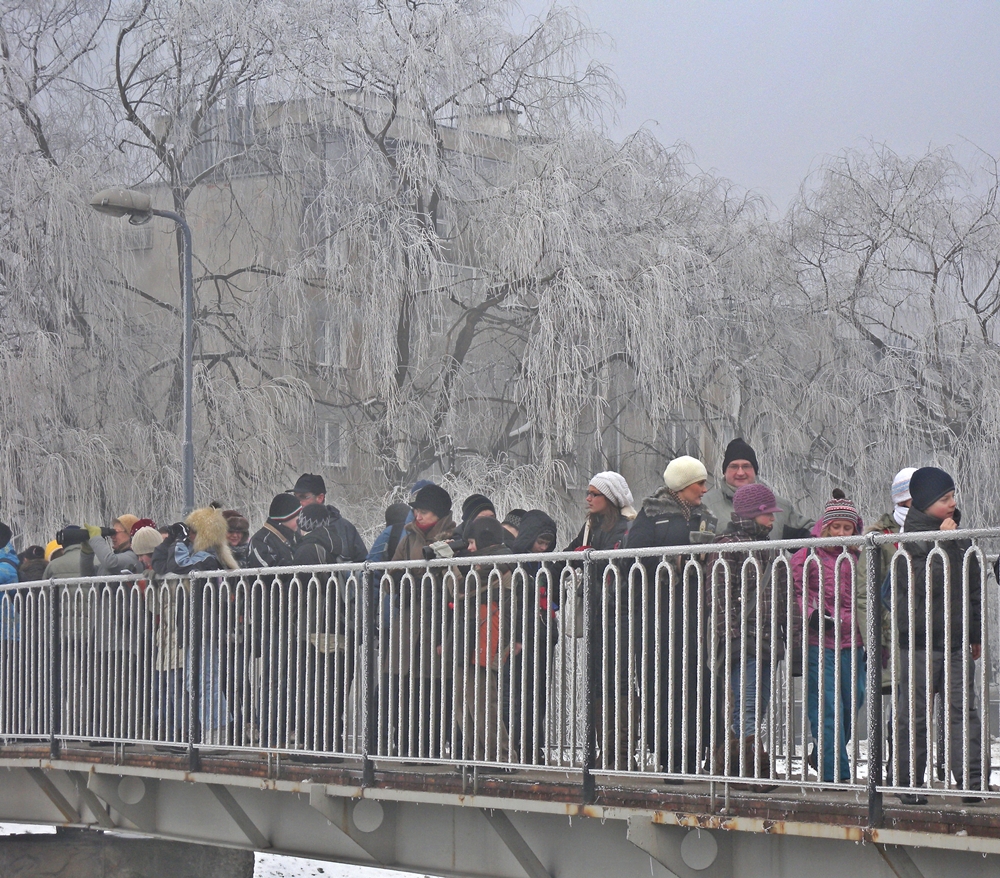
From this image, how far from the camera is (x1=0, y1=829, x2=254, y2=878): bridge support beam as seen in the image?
15438 mm

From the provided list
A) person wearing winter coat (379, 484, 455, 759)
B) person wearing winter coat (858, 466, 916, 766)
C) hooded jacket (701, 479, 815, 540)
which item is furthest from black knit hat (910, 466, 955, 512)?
person wearing winter coat (379, 484, 455, 759)

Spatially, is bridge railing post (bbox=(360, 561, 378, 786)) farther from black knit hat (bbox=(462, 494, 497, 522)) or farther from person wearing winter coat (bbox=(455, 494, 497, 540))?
black knit hat (bbox=(462, 494, 497, 522))

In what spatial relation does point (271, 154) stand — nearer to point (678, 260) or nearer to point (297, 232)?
point (297, 232)

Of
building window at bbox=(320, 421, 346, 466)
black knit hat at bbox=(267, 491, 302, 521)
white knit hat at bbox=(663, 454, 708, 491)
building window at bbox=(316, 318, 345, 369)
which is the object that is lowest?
white knit hat at bbox=(663, 454, 708, 491)

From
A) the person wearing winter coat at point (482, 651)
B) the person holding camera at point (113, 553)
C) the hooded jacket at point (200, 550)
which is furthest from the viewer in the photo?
the person holding camera at point (113, 553)

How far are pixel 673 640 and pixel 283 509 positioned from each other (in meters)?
4.16

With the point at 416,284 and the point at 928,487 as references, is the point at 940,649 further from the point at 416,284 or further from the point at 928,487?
the point at 416,284

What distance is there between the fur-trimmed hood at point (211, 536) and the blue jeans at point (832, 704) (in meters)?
5.03

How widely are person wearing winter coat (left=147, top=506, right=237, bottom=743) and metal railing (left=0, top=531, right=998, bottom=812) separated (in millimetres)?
23

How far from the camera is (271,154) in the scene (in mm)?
25641

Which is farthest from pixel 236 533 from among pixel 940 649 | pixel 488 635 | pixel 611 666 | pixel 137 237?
pixel 137 237

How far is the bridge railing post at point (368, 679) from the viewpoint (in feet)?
31.3

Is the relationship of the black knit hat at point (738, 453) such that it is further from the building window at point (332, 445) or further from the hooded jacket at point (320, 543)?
Answer: the building window at point (332, 445)

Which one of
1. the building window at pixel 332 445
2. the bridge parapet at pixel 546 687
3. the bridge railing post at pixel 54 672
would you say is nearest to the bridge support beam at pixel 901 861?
the bridge parapet at pixel 546 687
